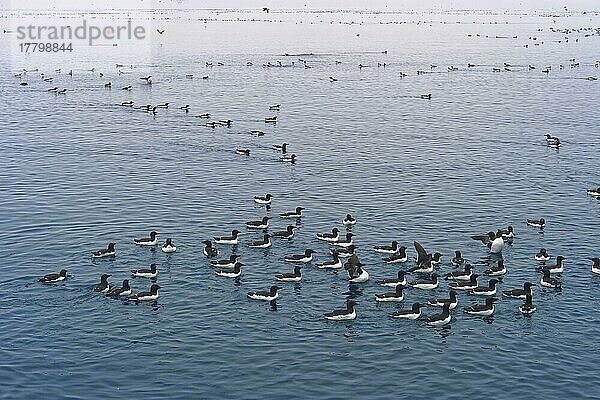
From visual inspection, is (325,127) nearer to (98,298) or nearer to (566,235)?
(566,235)

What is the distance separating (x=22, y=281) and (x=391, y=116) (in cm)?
6791

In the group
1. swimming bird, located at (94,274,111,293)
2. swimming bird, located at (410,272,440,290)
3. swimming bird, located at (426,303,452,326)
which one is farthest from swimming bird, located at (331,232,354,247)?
swimming bird, located at (94,274,111,293)

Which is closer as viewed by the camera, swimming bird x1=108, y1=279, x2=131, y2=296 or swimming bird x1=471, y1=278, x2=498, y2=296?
swimming bird x1=108, y1=279, x2=131, y2=296

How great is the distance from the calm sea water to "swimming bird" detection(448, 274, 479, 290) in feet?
4.50

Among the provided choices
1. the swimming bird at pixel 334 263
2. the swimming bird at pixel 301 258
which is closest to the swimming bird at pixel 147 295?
the swimming bird at pixel 301 258

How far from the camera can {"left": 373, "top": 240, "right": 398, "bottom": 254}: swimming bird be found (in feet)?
184

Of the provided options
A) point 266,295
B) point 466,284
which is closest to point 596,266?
point 466,284

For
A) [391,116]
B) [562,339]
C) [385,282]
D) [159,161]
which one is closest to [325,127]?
[391,116]

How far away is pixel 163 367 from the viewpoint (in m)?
40.5

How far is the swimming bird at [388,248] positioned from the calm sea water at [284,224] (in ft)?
3.53

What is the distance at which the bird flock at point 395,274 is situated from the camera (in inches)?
1874

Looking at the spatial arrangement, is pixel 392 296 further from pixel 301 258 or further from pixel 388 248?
pixel 388 248

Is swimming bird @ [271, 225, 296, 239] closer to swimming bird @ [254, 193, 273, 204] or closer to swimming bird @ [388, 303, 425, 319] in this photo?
swimming bird @ [254, 193, 273, 204]

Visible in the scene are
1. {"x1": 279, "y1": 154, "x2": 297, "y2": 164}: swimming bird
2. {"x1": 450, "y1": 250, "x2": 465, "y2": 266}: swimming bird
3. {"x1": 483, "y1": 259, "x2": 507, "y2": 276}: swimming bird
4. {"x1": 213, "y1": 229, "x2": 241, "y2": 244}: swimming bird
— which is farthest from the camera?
{"x1": 279, "y1": 154, "x2": 297, "y2": 164}: swimming bird
